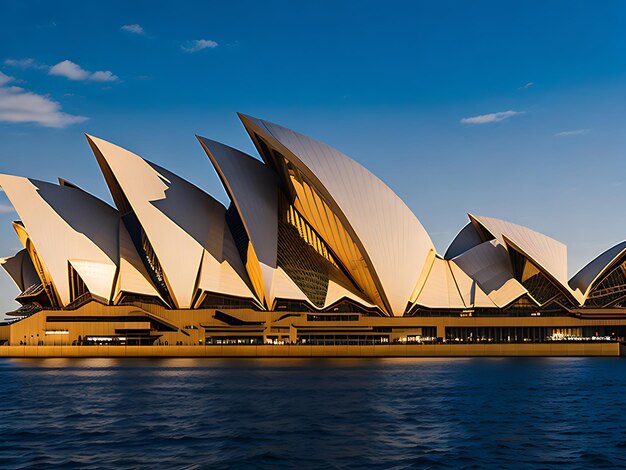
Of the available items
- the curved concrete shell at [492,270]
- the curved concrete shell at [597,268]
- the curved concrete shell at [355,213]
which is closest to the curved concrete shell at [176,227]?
the curved concrete shell at [355,213]

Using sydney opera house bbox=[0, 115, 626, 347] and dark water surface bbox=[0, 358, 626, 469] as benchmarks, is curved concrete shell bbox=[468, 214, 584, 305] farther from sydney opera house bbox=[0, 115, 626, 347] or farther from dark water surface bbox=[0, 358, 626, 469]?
dark water surface bbox=[0, 358, 626, 469]

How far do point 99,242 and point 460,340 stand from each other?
127 feet

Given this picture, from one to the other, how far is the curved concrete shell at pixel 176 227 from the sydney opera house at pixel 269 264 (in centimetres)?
14

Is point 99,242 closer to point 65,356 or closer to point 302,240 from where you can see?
point 65,356

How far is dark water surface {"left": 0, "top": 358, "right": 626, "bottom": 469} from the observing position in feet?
70.3

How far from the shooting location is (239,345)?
7150cm

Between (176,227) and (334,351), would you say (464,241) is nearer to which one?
(334,351)

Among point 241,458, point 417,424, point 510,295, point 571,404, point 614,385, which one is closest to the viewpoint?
point 241,458

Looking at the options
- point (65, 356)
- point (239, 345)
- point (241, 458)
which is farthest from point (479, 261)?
point (241, 458)

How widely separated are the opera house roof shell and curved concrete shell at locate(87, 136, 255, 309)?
0.39 feet

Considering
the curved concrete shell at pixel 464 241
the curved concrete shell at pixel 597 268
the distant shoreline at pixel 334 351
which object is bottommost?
the distant shoreline at pixel 334 351

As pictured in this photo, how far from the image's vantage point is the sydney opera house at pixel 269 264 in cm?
6756

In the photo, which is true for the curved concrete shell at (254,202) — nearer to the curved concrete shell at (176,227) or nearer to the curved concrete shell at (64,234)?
the curved concrete shell at (176,227)

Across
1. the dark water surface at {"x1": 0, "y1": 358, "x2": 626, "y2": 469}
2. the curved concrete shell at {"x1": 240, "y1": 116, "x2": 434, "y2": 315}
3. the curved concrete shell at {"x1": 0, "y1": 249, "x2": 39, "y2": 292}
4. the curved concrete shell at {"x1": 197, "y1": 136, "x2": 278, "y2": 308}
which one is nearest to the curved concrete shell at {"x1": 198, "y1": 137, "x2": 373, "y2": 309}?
the curved concrete shell at {"x1": 197, "y1": 136, "x2": 278, "y2": 308}
